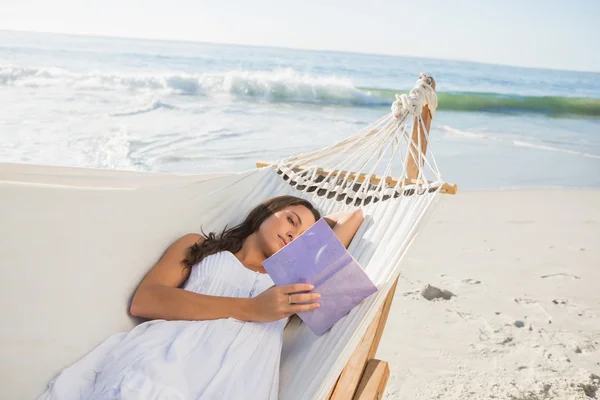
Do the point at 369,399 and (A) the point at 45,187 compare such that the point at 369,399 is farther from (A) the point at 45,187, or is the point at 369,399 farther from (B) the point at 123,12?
(B) the point at 123,12

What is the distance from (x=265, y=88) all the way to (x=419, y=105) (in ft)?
28.4

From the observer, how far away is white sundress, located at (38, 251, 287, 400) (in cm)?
115

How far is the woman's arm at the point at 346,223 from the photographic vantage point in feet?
5.70

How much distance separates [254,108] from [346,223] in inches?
297

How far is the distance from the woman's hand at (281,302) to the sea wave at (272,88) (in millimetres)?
8863

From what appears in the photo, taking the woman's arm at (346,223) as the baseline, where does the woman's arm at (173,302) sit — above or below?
below

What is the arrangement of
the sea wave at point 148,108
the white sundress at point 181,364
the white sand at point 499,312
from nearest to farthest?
the white sundress at point 181,364, the white sand at point 499,312, the sea wave at point 148,108

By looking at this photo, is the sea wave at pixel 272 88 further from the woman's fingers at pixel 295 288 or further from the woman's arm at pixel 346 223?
the woman's fingers at pixel 295 288

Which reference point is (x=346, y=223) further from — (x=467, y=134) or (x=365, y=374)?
(x=467, y=134)

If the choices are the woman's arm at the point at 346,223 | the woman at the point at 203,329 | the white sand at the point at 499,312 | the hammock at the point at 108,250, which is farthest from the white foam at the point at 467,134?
the woman at the point at 203,329

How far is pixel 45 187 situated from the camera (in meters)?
1.32

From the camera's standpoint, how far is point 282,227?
1.60 metres

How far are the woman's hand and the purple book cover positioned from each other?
0.02 m

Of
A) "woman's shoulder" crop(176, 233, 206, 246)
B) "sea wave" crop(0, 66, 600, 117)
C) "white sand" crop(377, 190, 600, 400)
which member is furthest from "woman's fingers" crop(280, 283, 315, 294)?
"sea wave" crop(0, 66, 600, 117)
